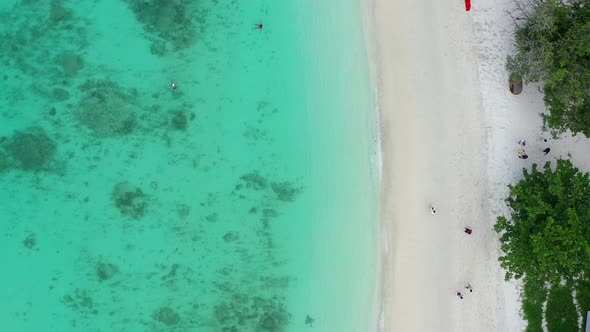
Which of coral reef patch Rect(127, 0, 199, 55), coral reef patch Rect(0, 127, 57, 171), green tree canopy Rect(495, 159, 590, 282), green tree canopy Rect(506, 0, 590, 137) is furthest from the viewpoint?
coral reef patch Rect(127, 0, 199, 55)

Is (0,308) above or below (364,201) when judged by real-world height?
below

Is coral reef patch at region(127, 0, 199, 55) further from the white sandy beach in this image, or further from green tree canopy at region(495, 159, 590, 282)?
green tree canopy at region(495, 159, 590, 282)

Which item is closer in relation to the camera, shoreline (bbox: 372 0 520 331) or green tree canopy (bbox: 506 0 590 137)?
green tree canopy (bbox: 506 0 590 137)

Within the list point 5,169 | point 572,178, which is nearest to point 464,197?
point 572,178

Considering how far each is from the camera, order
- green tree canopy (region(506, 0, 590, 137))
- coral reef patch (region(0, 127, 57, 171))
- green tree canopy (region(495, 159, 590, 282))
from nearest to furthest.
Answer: green tree canopy (region(506, 0, 590, 137))
green tree canopy (region(495, 159, 590, 282))
coral reef patch (region(0, 127, 57, 171))

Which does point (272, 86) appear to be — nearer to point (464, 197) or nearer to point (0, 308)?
point (464, 197)

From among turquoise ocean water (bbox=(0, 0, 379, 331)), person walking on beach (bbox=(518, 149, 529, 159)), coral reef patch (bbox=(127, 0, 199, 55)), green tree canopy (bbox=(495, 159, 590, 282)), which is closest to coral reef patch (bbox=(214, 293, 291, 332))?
turquoise ocean water (bbox=(0, 0, 379, 331))

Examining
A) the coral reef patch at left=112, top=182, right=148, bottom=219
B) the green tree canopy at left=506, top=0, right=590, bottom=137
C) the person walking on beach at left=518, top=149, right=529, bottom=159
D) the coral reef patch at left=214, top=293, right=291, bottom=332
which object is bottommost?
the coral reef patch at left=214, top=293, right=291, bottom=332

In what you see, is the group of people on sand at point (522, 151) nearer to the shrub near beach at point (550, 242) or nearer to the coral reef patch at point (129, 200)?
the shrub near beach at point (550, 242)
